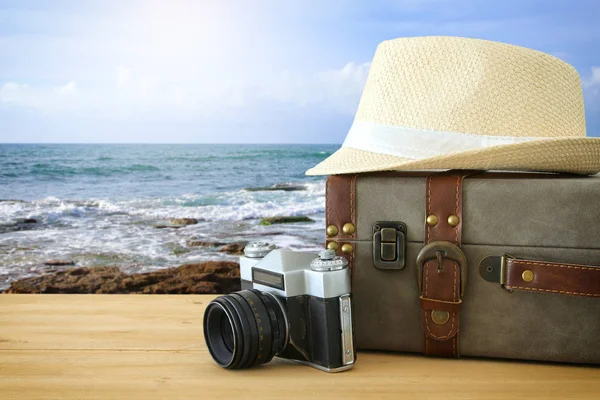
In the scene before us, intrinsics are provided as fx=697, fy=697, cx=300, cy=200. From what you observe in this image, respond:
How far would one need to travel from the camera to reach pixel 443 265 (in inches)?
50.2

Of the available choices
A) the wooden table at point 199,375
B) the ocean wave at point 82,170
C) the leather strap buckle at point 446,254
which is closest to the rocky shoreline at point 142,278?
the ocean wave at point 82,170

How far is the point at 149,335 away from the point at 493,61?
0.93 m

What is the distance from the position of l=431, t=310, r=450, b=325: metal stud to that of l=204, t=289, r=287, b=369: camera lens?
0.93 ft

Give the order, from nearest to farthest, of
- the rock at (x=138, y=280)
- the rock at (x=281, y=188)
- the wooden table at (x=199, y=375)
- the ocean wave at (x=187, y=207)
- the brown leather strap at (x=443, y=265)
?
the wooden table at (x=199, y=375)
the brown leather strap at (x=443, y=265)
the rock at (x=138, y=280)
the ocean wave at (x=187, y=207)
the rock at (x=281, y=188)

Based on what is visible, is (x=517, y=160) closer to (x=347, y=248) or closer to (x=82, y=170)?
(x=347, y=248)

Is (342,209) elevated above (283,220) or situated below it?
above

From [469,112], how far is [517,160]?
5.1 inches

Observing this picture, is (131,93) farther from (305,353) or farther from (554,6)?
(305,353)

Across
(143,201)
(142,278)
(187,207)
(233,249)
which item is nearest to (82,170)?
(143,201)

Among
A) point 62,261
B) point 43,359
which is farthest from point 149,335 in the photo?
point 62,261

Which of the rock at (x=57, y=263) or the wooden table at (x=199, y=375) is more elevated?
the wooden table at (x=199, y=375)

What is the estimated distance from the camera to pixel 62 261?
354 centimetres

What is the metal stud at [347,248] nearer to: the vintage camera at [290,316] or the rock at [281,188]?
the vintage camera at [290,316]

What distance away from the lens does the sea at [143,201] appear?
139 inches
